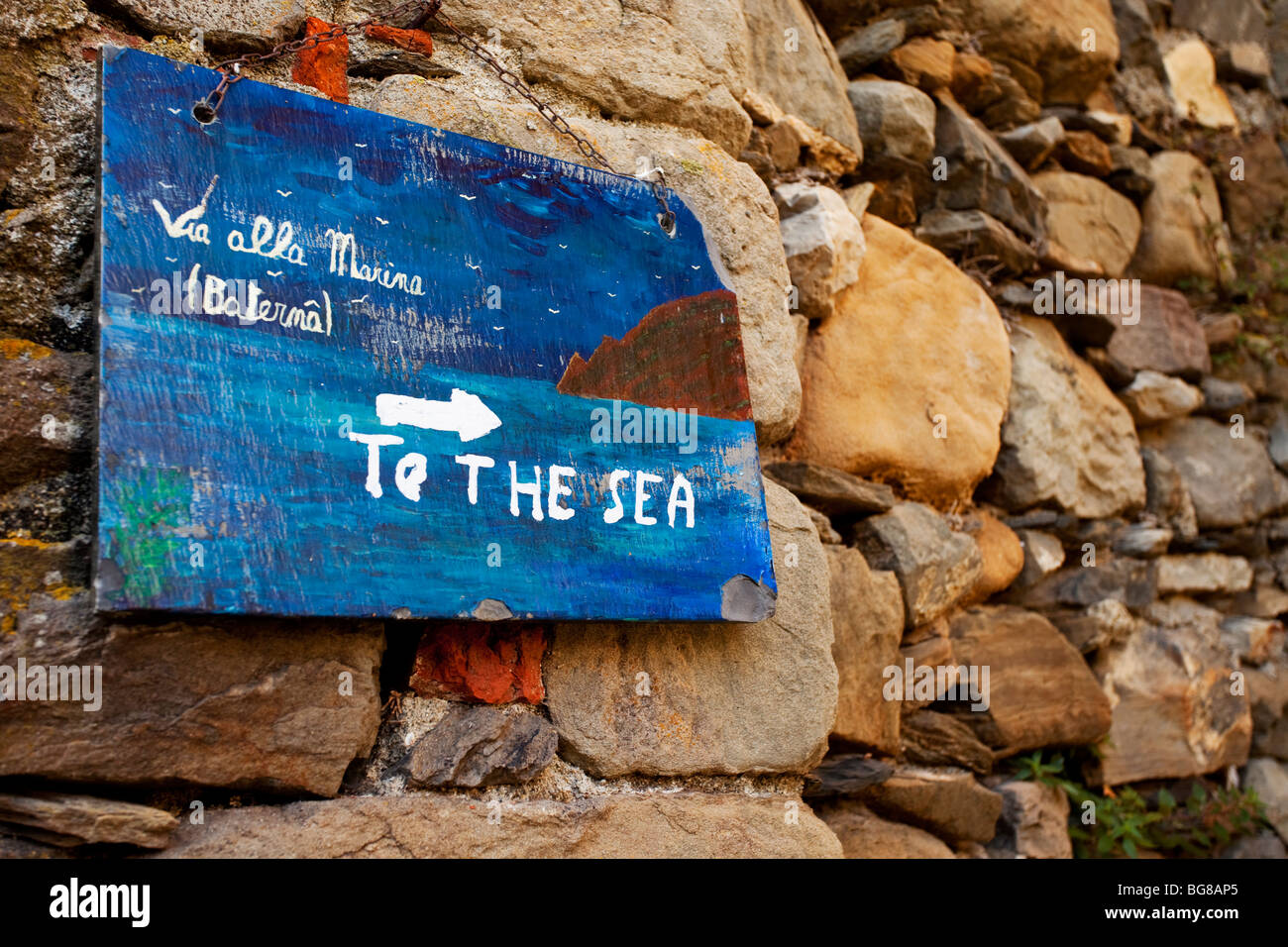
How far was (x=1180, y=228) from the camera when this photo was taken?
2973 millimetres

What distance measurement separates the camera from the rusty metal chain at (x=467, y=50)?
131cm

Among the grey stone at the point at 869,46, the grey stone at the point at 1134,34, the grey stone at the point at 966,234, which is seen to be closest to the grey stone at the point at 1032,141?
the grey stone at the point at 966,234

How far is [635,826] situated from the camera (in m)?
1.33

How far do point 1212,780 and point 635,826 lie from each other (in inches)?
75.3

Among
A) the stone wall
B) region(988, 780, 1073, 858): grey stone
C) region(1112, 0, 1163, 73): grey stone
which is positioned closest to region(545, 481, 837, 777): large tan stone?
the stone wall

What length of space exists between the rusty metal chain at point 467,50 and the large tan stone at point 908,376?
0.52 meters

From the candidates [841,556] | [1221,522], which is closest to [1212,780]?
[1221,522]

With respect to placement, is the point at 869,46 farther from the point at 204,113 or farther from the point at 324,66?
the point at 204,113

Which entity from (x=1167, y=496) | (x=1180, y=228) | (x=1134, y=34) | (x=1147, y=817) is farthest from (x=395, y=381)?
(x=1134, y=34)

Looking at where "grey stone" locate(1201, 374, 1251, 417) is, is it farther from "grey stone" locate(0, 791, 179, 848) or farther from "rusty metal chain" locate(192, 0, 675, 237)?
"grey stone" locate(0, 791, 179, 848)

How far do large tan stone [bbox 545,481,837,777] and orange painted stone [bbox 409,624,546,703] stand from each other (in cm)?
3

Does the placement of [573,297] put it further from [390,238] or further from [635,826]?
[635,826]

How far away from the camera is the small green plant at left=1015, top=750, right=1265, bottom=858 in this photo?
7.20 feet

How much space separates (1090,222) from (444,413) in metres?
2.18
